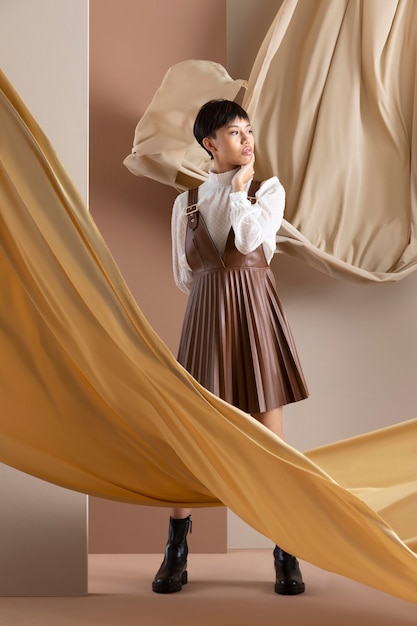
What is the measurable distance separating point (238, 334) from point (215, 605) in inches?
24.6

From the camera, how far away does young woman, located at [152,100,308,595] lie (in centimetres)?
200

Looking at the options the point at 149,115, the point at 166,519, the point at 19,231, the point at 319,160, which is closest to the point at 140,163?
the point at 149,115

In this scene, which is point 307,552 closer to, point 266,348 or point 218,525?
point 266,348

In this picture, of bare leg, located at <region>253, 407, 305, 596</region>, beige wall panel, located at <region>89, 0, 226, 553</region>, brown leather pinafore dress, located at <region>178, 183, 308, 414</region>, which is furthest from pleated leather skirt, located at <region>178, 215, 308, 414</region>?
beige wall panel, located at <region>89, 0, 226, 553</region>

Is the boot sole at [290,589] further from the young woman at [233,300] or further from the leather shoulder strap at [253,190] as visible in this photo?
the leather shoulder strap at [253,190]

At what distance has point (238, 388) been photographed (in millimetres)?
2016

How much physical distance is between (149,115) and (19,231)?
1.33 m

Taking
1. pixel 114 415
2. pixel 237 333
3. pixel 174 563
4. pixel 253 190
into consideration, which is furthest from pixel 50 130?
pixel 174 563

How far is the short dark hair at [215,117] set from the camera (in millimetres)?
2150

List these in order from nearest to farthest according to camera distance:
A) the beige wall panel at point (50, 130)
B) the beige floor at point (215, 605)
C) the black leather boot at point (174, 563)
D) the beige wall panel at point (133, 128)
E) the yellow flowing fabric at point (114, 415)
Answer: the yellow flowing fabric at point (114, 415) < the beige floor at point (215, 605) < the beige wall panel at point (50, 130) < the black leather boot at point (174, 563) < the beige wall panel at point (133, 128)

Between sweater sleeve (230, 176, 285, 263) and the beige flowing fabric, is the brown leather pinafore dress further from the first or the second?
the beige flowing fabric

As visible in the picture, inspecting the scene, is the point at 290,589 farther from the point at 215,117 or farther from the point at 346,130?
the point at 346,130

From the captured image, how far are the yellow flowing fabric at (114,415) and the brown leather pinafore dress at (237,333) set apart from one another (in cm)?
42

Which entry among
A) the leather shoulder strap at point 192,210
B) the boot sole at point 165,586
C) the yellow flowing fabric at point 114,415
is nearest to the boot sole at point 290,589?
the boot sole at point 165,586
